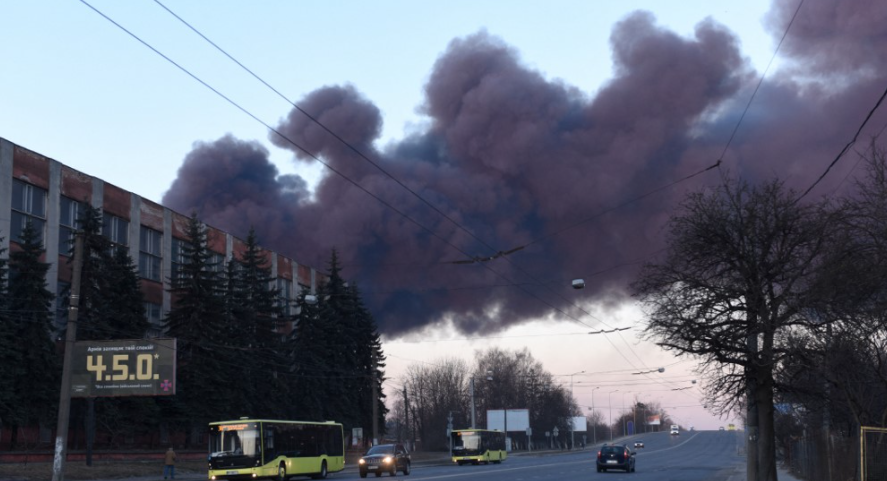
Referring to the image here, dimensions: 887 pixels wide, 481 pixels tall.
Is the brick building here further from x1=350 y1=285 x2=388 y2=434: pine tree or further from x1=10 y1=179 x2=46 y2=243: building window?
x1=350 y1=285 x2=388 y2=434: pine tree

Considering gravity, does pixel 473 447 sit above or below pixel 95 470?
below

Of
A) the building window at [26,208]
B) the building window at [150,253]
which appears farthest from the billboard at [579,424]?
the building window at [26,208]

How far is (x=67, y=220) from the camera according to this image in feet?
175

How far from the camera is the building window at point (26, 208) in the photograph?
161ft

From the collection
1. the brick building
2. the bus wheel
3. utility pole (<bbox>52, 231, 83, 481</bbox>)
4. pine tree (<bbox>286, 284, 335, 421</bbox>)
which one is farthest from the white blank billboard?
utility pole (<bbox>52, 231, 83, 481</bbox>)

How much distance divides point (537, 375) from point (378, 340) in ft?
269

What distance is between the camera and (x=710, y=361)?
993 inches

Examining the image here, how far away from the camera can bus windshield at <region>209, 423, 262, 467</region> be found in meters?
39.9

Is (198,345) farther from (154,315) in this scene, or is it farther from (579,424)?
(579,424)

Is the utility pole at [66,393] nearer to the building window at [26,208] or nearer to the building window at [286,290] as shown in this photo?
the building window at [26,208]

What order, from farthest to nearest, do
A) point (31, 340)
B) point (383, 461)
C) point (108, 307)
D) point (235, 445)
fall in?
point (108, 307) → point (383, 461) → point (31, 340) → point (235, 445)

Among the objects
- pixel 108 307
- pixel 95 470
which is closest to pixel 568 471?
pixel 95 470

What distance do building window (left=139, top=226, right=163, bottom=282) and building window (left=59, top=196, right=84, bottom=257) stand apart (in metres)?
7.64

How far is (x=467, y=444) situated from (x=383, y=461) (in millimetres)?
26539
